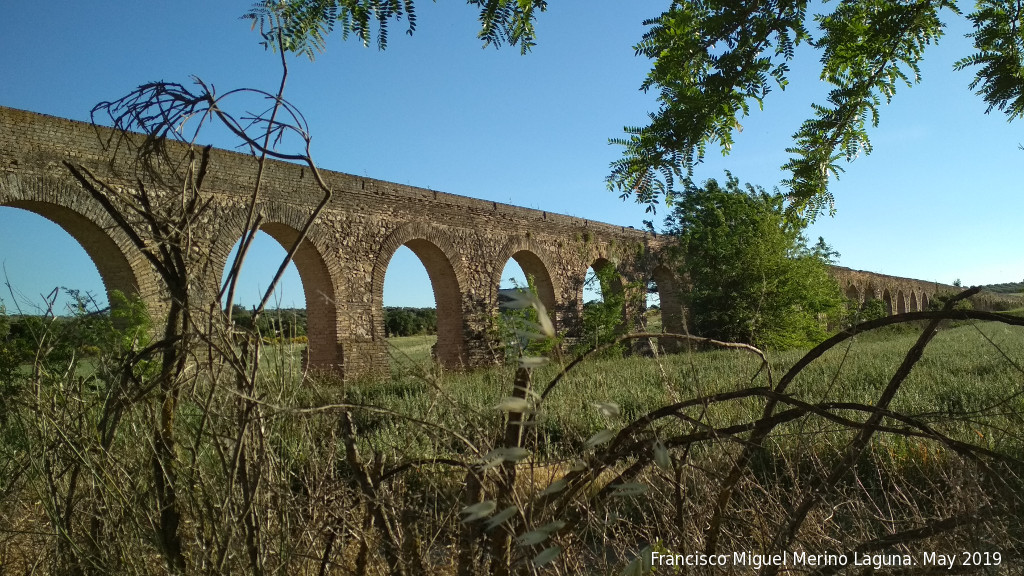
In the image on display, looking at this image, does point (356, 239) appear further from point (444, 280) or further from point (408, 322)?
point (408, 322)

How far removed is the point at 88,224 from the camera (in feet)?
26.5

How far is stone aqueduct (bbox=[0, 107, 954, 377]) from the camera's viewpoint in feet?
25.3

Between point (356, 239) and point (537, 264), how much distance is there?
17.4 feet

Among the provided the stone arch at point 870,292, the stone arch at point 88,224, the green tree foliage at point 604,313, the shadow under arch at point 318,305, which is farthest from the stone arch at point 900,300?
the stone arch at point 88,224

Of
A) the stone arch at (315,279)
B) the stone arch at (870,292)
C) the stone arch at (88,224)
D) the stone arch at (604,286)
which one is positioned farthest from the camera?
the stone arch at (870,292)

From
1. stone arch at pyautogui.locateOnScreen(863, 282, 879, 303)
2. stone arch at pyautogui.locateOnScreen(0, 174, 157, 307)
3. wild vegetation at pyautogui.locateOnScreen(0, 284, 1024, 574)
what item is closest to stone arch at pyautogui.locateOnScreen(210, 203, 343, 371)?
stone arch at pyautogui.locateOnScreen(0, 174, 157, 307)

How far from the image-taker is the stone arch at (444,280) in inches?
493

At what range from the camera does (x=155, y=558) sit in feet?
5.98

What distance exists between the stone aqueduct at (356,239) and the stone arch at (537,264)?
1.2 inches

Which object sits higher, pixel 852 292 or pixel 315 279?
pixel 852 292

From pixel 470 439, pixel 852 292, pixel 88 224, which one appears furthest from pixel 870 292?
pixel 470 439

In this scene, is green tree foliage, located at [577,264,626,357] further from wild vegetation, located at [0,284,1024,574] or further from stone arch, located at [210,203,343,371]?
wild vegetation, located at [0,284,1024,574]

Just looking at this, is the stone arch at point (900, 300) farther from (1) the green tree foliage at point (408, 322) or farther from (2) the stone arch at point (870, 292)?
(1) the green tree foliage at point (408, 322)

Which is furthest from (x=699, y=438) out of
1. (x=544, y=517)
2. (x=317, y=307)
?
(x=317, y=307)
